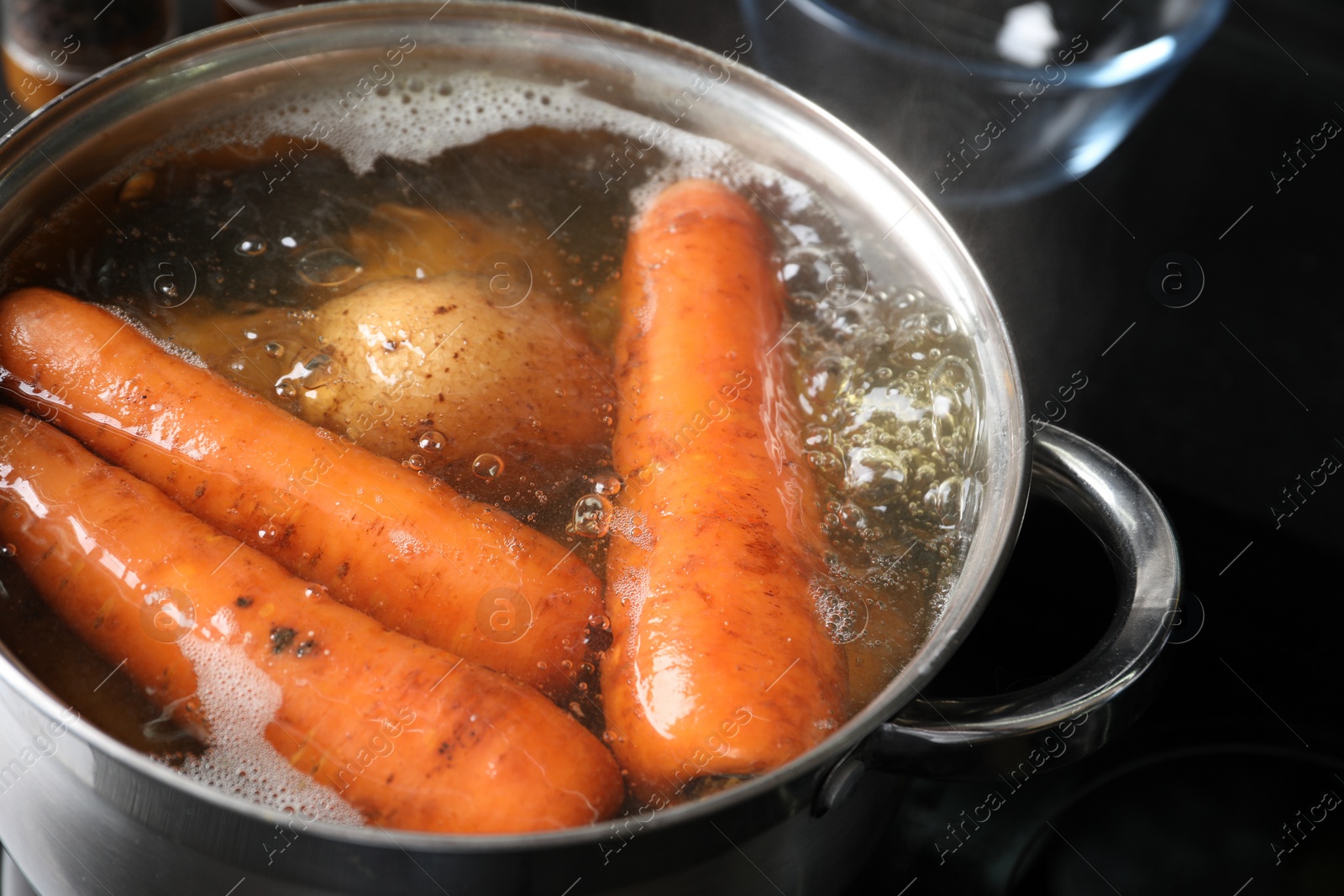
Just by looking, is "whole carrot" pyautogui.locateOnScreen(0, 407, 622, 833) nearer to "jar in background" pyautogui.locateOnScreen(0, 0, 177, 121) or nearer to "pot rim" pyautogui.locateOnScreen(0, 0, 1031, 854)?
"pot rim" pyautogui.locateOnScreen(0, 0, 1031, 854)

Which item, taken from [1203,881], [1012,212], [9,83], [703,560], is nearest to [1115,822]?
[1203,881]

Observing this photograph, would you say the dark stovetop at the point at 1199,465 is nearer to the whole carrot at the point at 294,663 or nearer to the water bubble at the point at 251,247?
the whole carrot at the point at 294,663

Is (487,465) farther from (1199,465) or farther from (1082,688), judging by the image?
(1199,465)

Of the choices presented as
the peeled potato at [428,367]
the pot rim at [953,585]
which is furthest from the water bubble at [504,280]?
the pot rim at [953,585]

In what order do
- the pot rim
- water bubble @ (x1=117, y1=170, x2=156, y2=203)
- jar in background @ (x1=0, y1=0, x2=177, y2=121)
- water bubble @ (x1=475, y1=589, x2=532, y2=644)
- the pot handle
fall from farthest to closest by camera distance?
jar in background @ (x1=0, y1=0, x2=177, y2=121), water bubble @ (x1=117, y1=170, x2=156, y2=203), water bubble @ (x1=475, y1=589, x2=532, y2=644), the pot handle, the pot rim

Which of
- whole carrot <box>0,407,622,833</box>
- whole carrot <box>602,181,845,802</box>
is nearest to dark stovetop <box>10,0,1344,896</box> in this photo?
whole carrot <box>602,181,845,802</box>

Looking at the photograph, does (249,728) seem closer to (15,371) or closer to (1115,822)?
(15,371)

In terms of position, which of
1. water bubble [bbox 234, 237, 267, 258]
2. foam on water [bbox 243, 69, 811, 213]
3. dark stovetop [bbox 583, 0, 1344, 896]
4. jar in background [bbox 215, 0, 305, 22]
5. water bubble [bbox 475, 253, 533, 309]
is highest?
jar in background [bbox 215, 0, 305, 22]
